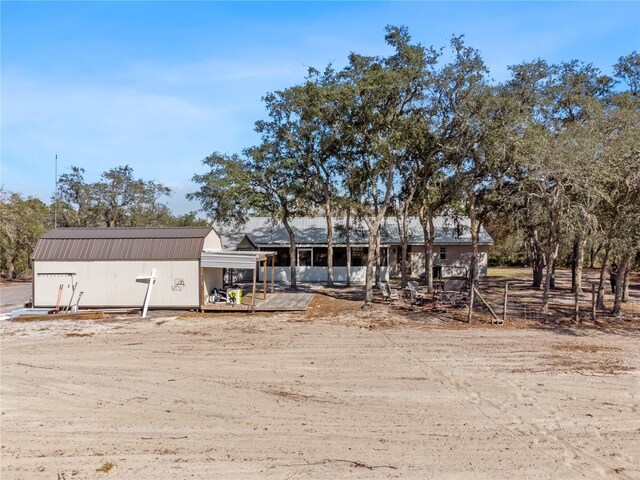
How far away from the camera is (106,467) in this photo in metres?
5.20

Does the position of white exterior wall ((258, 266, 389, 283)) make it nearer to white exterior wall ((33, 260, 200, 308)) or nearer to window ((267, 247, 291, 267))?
window ((267, 247, 291, 267))

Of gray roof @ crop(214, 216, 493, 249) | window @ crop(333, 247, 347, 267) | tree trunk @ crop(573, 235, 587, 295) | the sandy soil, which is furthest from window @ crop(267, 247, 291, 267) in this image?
the sandy soil

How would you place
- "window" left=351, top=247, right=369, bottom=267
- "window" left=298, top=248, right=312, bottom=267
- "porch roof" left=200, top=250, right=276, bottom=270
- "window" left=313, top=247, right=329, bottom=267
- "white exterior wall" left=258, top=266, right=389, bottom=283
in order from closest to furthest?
"porch roof" left=200, top=250, right=276, bottom=270 → "white exterior wall" left=258, top=266, right=389, bottom=283 → "window" left=351, top=247, right=369, bottom=267 → "window" left=313, top=247, right=329, bottom=267 → "window" left=298, top=248, right=312, bottom=267

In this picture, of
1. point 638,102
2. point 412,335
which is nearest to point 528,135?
point 638,102

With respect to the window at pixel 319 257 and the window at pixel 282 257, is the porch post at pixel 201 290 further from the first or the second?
the window at pixel 282 257

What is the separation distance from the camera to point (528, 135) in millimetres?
15461

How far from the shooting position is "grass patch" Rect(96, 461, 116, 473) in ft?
16.9

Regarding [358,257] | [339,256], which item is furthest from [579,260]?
[339,256]

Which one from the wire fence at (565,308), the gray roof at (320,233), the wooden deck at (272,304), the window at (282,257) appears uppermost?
the gray roof at (320,233)

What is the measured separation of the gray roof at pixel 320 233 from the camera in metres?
29.6

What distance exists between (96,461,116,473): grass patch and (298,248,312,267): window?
2462 centimetres

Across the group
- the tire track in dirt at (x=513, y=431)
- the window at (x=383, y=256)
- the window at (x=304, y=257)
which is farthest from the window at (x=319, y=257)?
the tire track in dirt at (x=513, y=431)

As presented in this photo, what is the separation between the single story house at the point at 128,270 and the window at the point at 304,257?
39.8 feet

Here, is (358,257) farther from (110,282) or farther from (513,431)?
(513,431)
